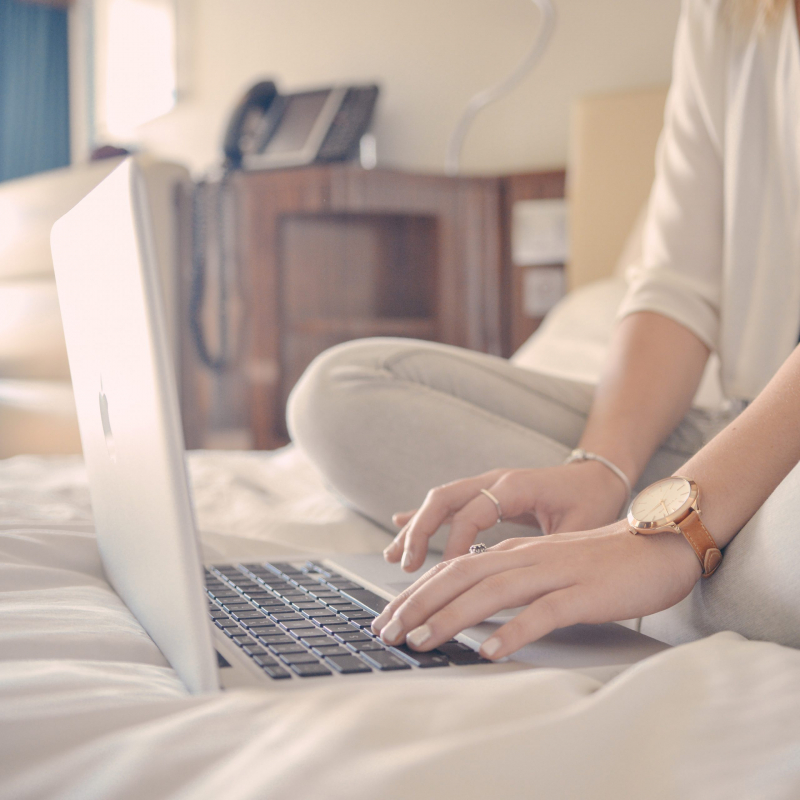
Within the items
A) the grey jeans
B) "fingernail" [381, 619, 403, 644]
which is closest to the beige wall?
the grey jeans

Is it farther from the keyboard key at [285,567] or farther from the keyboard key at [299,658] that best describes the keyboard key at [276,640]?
the keyboard key at [285,567]

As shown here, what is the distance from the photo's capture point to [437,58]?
2498 mm

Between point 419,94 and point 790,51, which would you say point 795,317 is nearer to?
point 790,51

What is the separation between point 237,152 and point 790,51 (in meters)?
1.77

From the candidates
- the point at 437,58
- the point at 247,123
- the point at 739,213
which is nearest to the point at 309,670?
the point at 739,213

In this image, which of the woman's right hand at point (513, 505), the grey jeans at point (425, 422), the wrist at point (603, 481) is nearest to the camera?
the woman's right hand at point (513, 505)

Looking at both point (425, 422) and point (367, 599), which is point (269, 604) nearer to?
point (367, 599)

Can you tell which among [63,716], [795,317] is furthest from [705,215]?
[63,716]

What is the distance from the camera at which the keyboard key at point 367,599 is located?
546 millimetres

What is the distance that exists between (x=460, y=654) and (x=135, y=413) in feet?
0.69

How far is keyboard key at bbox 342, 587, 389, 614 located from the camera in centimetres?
55

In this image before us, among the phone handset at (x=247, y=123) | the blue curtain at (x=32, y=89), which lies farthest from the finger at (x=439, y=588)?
the blue curtain at (x=32, y=89)

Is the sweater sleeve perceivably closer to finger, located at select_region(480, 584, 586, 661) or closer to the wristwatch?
the wristwatch

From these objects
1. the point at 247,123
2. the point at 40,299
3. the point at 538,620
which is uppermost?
the point at 247,123
